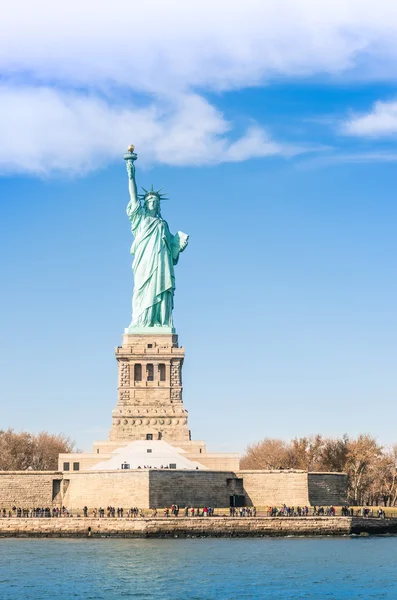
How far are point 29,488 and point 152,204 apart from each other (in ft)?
81.9

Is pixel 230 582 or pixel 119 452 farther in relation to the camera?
pixel 119 452

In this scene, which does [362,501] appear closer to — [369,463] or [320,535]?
[369,463]

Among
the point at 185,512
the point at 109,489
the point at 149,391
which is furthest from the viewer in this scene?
the point at 149,391

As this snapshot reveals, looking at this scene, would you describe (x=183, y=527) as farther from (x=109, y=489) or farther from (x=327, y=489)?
(x=327, y=489)

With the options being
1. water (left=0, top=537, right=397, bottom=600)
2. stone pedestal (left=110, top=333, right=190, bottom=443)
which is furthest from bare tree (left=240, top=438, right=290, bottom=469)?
water (left=0, top=537, right=397, bottom=600)

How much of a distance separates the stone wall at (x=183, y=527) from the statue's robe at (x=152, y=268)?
77.7 ft

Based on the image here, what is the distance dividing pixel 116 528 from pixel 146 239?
97.1ft

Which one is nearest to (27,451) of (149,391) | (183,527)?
(149,391)

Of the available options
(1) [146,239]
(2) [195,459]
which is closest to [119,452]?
(2) [195,459]

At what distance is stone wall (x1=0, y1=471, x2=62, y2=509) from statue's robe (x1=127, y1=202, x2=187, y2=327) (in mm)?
16160

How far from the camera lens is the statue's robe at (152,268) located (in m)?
91.6

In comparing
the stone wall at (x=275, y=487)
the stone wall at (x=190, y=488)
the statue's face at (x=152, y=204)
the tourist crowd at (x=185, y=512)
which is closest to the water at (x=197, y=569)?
the tourist crowd at (x=185, y=512)

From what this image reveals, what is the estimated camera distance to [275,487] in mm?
78562

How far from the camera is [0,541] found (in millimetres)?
67875
